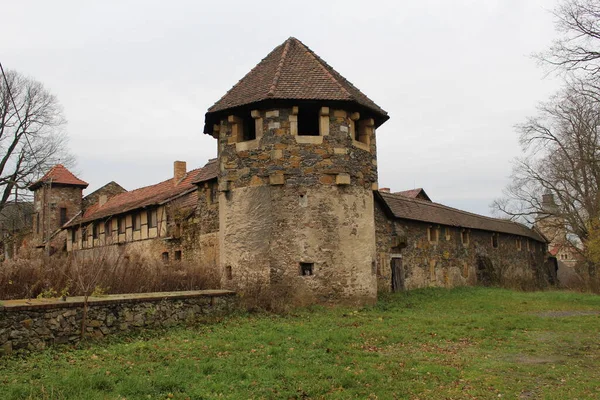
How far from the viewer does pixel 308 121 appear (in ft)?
55.8

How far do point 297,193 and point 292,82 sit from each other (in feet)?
10.6

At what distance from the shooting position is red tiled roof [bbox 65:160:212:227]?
83.0 ft

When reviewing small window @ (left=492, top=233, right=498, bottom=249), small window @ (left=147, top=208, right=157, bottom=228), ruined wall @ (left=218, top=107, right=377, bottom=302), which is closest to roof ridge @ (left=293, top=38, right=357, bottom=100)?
ruined wall @ (left=218, top=107, right=377, bottom=302)

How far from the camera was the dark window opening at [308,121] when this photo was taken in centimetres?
1628

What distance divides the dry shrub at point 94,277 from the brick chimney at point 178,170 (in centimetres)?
1569

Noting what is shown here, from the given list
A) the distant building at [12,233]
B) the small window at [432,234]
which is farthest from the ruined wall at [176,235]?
the distant building at [12,233]

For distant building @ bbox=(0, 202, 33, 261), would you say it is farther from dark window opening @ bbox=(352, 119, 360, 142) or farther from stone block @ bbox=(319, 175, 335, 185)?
stone block @ bbox=(319, 175, 335, 185)

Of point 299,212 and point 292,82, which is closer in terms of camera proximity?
point 299,212

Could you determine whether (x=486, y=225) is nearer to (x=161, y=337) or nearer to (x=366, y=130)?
(x=366, y=130)

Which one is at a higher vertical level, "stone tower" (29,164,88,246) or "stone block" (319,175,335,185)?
"stone tower" (29,164,88,246)

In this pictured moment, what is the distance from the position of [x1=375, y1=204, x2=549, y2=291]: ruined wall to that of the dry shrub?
→ 7.57 metres

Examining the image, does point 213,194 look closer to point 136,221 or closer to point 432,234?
point 136,221

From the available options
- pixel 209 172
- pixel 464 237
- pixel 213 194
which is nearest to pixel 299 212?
pixel 213 194

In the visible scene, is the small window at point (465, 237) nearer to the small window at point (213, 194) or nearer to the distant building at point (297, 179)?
the distant building at point (297, 179)
